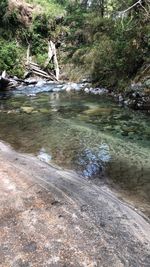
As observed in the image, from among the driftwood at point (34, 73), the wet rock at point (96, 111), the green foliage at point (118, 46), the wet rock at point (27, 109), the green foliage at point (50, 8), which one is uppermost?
the green foliage at point (50, 8)

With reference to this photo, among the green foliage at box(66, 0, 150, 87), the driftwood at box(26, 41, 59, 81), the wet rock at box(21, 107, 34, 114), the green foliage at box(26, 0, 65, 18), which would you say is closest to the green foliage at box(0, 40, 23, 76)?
the driftwood at box(26, 41, 59, 81)

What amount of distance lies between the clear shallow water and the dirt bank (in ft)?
2.18

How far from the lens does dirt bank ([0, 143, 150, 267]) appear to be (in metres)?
2.83

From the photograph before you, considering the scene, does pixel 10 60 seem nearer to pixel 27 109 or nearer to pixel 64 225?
pixel 27 109

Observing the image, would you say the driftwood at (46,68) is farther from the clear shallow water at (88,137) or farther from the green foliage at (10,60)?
the clear shallow water at (88,137)

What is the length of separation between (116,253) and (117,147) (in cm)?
355

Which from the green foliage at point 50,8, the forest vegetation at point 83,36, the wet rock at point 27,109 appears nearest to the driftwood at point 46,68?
the forest vegetation at point 83,36

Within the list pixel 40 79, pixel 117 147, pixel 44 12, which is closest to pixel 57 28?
pixel 44 12

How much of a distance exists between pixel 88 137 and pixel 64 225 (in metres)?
3.86

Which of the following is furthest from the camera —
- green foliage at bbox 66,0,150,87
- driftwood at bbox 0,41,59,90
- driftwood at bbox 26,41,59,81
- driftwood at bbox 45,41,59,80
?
driftwood at bbox 45,41,59,80

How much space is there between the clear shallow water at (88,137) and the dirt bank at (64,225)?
0.66 metres

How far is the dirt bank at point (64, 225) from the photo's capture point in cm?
283

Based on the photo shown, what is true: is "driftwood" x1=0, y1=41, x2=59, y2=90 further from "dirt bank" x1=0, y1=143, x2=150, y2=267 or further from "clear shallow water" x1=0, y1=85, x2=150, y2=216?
"dirt bank" x1=0, y1=143, x2=150, y2=267

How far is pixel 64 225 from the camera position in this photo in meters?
3.30
